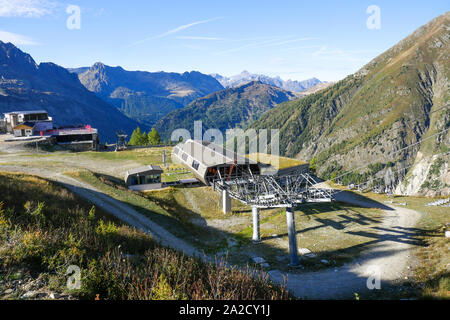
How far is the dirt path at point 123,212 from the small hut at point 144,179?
7647mm

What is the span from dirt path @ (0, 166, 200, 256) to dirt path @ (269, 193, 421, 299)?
1045cm

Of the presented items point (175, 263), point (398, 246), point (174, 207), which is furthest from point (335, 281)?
point (174, 207)

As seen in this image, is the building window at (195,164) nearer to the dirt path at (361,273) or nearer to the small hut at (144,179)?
the small hut at (144,179)

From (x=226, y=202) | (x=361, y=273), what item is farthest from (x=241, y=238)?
(x=361, y=273)

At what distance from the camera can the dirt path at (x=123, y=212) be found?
29.4 m

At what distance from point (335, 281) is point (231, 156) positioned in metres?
34.0

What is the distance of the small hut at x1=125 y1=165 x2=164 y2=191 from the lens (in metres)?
47.6

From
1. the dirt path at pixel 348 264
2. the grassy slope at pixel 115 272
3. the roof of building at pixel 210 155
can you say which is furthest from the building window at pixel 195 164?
the grassy slope at pixel 115 272

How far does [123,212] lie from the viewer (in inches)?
1334

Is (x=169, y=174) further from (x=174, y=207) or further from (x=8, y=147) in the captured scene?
(x=8, y=147)

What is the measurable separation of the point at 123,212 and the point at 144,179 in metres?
14.7

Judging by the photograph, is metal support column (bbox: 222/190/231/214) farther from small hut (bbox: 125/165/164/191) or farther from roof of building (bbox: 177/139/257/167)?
small hut (bbox: 125/165/164/191)

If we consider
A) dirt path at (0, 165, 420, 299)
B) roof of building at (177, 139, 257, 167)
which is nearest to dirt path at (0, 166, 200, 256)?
dirt path at (0, 165, 420, 299)
